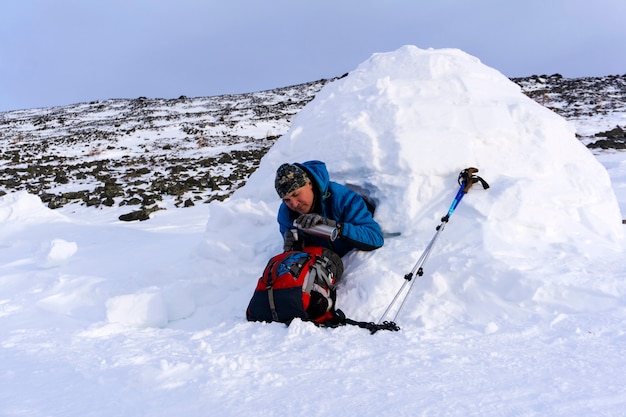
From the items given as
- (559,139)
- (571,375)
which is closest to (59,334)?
(571,375)

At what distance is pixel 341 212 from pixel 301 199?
33cm

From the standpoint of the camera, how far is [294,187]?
2.89m

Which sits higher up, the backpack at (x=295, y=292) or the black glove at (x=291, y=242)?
the black glove at (x=291, y=242)

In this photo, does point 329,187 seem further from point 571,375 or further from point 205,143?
point 205,143

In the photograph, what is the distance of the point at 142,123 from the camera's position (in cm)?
3000

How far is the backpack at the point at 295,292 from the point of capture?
2.57 m

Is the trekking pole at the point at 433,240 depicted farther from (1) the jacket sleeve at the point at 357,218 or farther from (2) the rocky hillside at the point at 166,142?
(2) the rocky hillside at the point at 166,142

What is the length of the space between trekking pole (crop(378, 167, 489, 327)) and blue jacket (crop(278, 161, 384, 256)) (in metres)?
0.37

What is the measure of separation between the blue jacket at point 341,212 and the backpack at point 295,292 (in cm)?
32

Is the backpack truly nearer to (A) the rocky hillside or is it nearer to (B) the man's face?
(B) the man's face

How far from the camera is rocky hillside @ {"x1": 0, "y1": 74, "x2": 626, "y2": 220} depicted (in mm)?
11258

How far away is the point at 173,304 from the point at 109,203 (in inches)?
290

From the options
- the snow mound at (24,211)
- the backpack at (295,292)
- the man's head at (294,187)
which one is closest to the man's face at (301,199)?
the man's head at (294,187)

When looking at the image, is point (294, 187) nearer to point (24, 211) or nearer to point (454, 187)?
point (454, 187)
